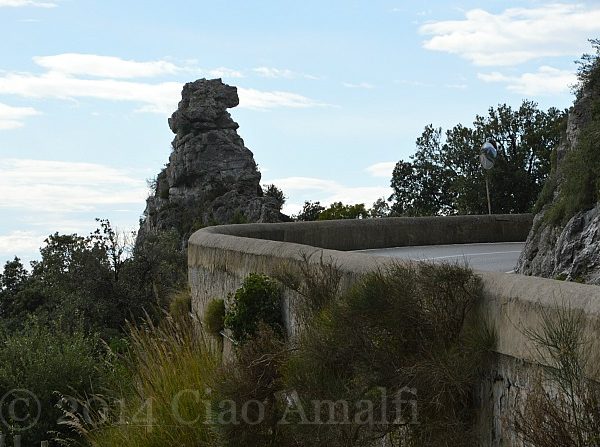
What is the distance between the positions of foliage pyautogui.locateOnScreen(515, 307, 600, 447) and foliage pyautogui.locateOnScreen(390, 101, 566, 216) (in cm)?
3443

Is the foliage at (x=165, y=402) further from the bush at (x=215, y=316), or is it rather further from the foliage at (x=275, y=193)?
the foliage at (x=275, y=193)

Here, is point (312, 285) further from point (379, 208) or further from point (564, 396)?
point (379, 208)

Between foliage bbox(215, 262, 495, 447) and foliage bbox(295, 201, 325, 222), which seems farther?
foliage bbox(295, 201, 325, 222)

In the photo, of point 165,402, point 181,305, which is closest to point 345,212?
point 181,305

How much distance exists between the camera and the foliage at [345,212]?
5138cm

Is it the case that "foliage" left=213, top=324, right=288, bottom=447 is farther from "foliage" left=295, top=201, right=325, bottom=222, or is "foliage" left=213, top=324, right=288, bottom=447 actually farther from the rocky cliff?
"foliage" left=295, top=201, right=325, bottom=222

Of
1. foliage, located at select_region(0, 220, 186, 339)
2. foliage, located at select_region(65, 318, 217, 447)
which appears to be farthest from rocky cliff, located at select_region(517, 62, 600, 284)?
foliage, located at select_region(0, 220, 186, 339)

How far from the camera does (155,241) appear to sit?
109 ft

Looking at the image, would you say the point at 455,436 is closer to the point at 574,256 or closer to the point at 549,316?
the point at 549,316

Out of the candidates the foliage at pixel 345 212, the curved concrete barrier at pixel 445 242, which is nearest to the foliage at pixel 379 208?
the foliage at pixel 345 212

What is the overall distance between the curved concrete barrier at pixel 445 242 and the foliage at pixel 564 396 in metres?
0.08

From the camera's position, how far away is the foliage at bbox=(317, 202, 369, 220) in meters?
51.4

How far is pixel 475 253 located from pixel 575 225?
5908mm

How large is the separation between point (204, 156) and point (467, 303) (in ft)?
156
